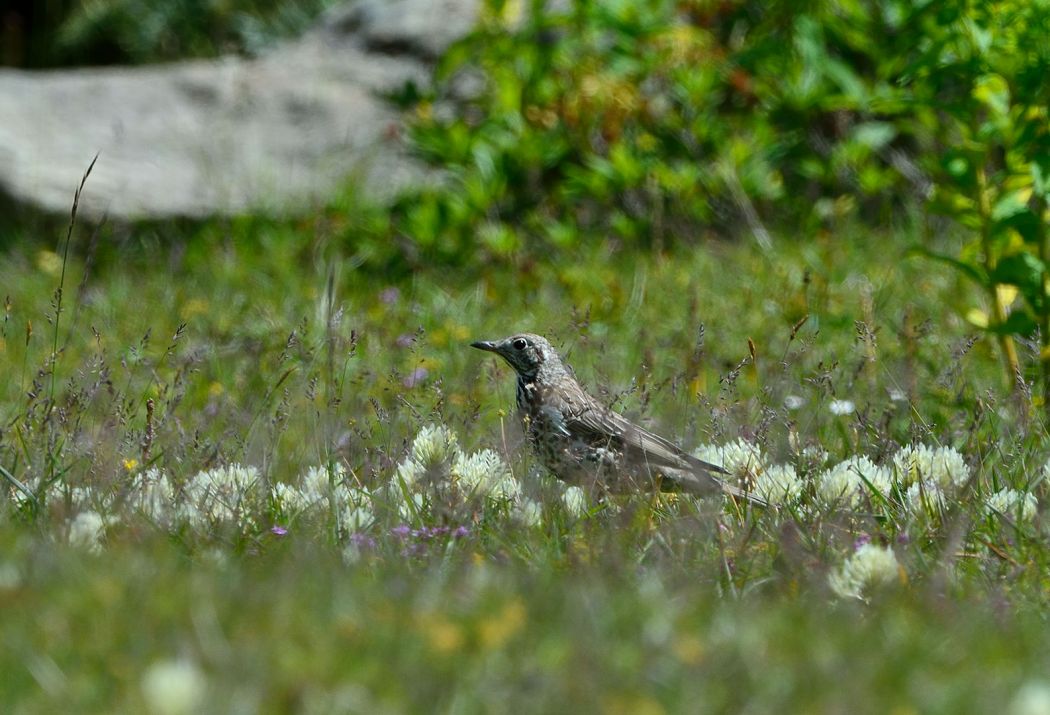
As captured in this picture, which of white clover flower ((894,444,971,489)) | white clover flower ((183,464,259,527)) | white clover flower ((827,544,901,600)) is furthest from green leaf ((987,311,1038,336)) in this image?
white clover flower ((183,464,259,527))

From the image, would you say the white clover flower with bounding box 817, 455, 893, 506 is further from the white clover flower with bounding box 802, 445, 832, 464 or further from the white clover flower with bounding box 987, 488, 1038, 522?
the white clover flower with bounding box 987, 488, 1038, 522

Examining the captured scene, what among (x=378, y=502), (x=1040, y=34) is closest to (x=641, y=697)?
(x=378, y=502)

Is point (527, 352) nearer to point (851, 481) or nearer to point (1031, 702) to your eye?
point (851, 481)

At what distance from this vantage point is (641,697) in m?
2.51

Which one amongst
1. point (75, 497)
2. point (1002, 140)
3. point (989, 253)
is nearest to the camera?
point (75, 497)

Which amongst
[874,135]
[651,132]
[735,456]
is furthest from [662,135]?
[735,456]

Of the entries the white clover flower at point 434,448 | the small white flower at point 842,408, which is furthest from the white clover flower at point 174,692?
the small white flower at point 842,408

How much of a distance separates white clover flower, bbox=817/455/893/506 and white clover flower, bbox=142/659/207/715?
7.84 ft

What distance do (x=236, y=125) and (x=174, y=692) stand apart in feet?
25.8

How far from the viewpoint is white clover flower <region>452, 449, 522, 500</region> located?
441 centimetres

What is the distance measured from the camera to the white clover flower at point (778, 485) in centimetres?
440

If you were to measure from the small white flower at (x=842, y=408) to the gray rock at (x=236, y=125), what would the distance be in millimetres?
4108

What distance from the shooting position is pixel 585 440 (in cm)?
524

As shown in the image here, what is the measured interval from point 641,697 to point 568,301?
517 centimetres
